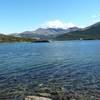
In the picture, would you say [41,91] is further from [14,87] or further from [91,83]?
[91,83]

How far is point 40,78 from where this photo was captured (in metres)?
45.1

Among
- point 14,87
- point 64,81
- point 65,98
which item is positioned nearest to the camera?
point 65,98

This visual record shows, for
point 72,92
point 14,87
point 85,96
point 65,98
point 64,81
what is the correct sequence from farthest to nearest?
point 64,81, point 14,87, point 72,92, point 85,96, point 65,98

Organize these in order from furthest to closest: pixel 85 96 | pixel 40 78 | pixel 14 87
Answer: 1. pixel 40 78
2. pixel 14 87
3. pixel 85 96

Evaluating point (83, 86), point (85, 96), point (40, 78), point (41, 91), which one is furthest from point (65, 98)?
point (40, 78)

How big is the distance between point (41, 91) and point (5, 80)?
1101 centimetres

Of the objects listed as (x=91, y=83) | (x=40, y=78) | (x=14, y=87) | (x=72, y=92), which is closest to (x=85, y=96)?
(x=72, y=92)

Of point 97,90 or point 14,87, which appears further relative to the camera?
point 14,87

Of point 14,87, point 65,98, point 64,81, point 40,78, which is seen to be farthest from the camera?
point 40,78

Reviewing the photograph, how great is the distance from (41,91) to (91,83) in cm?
941

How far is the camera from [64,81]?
4188 cm

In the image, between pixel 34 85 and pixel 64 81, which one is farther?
pixel 64 81

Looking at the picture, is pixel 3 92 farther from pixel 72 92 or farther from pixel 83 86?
pixel 83 86

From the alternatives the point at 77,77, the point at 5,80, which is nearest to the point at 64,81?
the point at 77,77
